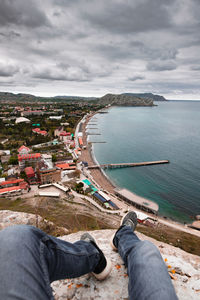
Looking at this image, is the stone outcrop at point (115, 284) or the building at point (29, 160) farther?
the building at point (29, 160)

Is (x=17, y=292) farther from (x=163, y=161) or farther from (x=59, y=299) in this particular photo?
(x=163, y=161)

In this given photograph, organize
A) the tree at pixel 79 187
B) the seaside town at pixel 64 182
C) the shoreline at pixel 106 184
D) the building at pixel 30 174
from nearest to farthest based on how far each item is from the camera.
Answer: the shoreline at pixel 106 184 → the seaside town at pixel 64 182 → the tree at pixel 79 187 → the building at pixel 30 174

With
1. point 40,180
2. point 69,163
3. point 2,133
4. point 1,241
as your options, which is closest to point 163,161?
point 69,163

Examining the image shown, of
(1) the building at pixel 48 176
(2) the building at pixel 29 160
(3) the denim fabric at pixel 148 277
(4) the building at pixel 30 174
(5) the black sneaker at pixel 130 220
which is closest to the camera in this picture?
(3) the denim fabric at pixel 148 277

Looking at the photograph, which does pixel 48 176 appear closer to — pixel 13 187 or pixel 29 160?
pixel 13 187

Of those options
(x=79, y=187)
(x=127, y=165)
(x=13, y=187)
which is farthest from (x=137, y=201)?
(x=13, y=187)

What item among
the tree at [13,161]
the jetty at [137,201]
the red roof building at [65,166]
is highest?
the tree at [13,161]

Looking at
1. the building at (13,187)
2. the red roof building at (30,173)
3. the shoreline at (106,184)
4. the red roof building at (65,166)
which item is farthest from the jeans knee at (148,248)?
the red roof building at (65,166)

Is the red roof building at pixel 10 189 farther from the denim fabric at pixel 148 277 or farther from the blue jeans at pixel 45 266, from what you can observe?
the denim fabric at pixel 148 277
